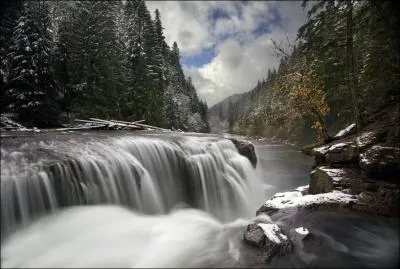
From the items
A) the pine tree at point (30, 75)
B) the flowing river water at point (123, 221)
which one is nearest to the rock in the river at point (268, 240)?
the flowing river water at point (123, 221)

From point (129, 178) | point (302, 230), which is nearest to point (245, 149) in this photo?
point (129, 178)

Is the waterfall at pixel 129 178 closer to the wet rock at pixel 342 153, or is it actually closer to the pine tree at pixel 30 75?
the wet rock at pixel 342 153

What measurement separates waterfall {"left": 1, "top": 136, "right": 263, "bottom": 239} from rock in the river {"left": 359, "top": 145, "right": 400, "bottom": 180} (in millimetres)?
5376

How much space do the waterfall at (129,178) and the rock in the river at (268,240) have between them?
3.97 meters

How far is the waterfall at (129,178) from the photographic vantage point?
6770 millimetres

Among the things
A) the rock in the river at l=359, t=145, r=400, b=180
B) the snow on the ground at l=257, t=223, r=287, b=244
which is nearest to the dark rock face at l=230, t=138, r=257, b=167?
the rock in the river at l=359, t=145, r=400, b=180

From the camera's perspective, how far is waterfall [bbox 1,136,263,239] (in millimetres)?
6770

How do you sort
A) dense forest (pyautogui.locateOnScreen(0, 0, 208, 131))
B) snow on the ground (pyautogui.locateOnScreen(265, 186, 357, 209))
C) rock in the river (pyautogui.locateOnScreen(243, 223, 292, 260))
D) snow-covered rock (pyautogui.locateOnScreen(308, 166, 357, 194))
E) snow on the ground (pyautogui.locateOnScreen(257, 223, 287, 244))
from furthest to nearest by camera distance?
dense forest (pyautogui.locateOnScreen(0, 0, 208, 131)) < snow-covered rock (pyautogui.locateOnScreen(308, 166, 357, 194)) < snow on the ground (pyautogui.locateOnScreen(265, 186, 357, 209)) < snow on the ground (pyautogui.locateOnScreen(257, 223, 287, 244)) < rock in the river (pyautogui.locateOnScreen(243, 223, 292, 260))

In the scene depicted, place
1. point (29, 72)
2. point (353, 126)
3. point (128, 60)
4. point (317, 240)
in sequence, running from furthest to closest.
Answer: point (128, 60)
point (29, 72)
point (353, 126)
point (317, 240)

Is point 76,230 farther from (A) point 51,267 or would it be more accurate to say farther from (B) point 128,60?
(B) point 128,60

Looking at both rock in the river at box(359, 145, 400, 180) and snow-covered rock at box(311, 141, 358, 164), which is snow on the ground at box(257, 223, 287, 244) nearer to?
rock in the river at box(359, 145, 400, 180)

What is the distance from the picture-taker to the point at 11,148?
8383 mm

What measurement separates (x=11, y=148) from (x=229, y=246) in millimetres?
7236

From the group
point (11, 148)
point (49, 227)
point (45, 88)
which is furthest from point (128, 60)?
point (49, 227)
